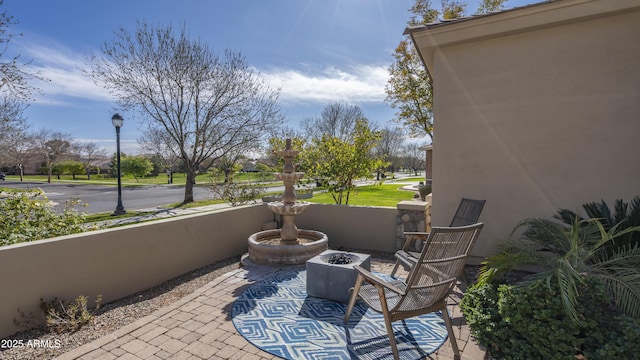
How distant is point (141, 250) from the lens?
4.61 m

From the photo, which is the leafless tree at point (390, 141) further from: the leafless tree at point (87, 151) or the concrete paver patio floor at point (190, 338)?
the leafless tree at point (87, 151)

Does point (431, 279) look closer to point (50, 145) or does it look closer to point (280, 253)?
point (280, 253)

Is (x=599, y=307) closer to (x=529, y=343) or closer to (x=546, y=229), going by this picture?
(x=529, y=343)

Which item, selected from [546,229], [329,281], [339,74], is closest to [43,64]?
[329,281]

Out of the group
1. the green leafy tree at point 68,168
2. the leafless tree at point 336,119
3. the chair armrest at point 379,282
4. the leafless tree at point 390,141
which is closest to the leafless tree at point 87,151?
the green leafy tree at point 68,168

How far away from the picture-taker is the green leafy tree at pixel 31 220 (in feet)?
14.1

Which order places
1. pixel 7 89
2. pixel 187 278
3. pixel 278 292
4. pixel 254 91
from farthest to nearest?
1. pixel 254 91
2. pixel 7 89
3. pixel 187 278
4. pixel 278 292

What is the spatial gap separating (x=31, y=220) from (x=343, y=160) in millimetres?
6847

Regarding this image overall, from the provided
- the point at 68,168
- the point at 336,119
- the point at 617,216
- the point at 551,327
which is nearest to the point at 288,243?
the point at 551,327

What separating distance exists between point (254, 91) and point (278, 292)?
1383 centimetres

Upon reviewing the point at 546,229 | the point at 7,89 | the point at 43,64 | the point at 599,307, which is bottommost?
the point at 599,307

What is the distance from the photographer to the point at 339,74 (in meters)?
14.1

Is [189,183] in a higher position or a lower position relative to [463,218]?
lower

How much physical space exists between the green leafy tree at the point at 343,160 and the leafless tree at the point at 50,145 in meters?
44.6
